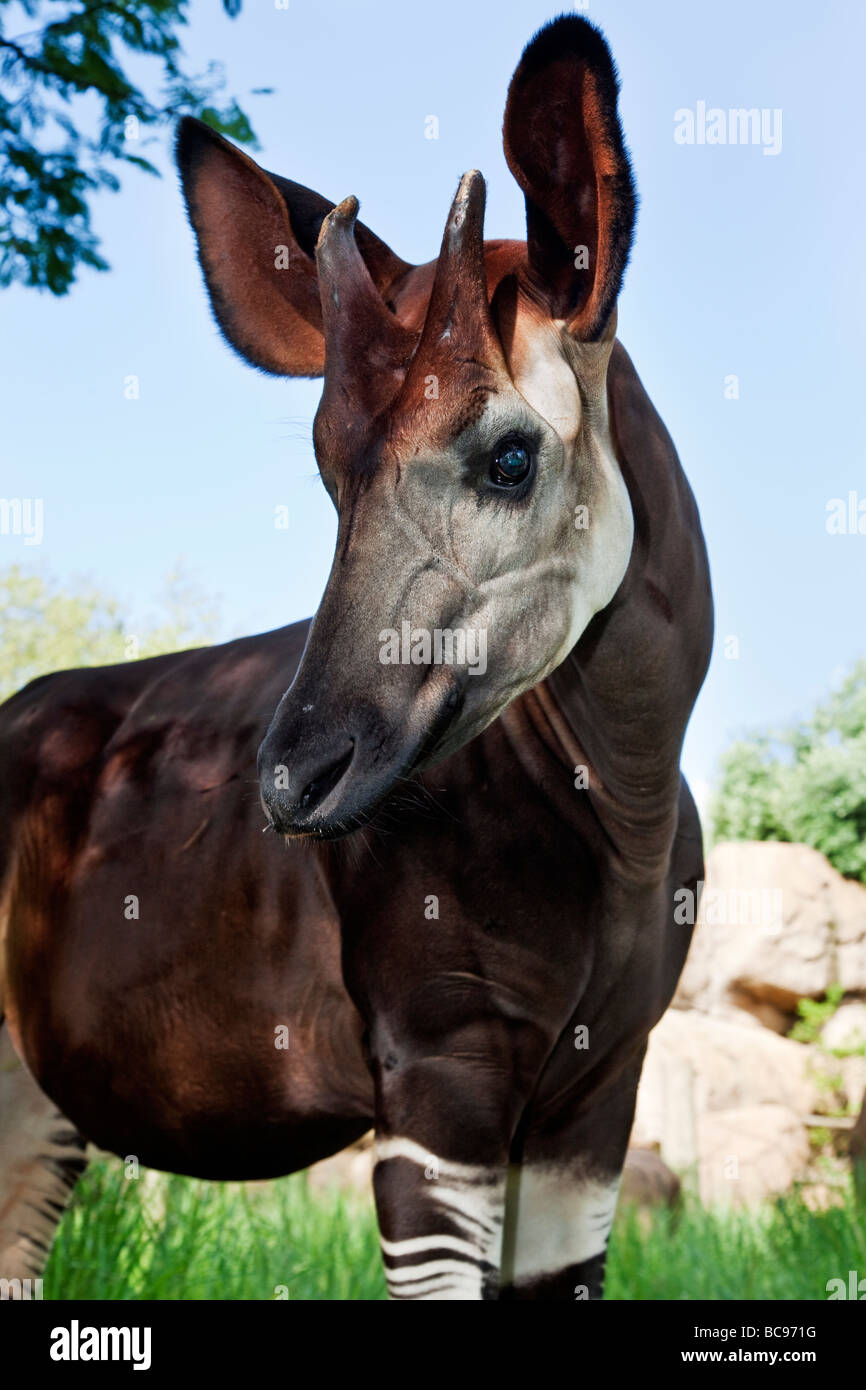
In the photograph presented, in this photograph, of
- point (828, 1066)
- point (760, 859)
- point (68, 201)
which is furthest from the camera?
point (760, 859)

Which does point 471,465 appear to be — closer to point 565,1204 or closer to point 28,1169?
point 565,1204

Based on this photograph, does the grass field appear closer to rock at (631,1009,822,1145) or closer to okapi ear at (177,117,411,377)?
okapi ear at (177,117,411,377)

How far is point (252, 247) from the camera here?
2.88 meters

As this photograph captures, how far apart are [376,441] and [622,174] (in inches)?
23.6

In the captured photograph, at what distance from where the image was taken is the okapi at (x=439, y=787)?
2.10m

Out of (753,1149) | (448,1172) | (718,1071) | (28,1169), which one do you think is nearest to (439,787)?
(448,1172)

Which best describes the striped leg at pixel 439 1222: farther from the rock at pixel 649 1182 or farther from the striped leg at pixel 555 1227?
the rock at pixel 649 1182

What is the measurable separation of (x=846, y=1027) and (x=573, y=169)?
14.4m

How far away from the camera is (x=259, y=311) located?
288 centimetres

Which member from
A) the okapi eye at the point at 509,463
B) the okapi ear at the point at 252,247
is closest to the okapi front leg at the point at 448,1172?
the okapi eye at the point at 509,463

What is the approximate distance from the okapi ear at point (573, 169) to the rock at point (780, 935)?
13230 millimetres

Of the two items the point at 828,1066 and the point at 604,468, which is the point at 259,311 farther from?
the point at 828,1066

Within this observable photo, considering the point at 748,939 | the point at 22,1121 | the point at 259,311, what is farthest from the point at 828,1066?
the point at 259,311

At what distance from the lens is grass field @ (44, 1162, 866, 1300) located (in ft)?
14.4
